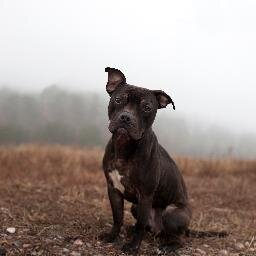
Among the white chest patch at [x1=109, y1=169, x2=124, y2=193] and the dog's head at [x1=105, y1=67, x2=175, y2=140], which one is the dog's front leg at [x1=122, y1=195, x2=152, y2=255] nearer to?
the white chest patch at [x1=109, y1=169, x2=124, y2=193]

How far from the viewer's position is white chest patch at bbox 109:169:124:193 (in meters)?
7.01

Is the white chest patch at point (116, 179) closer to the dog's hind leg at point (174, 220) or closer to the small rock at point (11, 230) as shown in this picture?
the dog's hind leg at point (174, 220)

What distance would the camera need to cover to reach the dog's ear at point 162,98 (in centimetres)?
691

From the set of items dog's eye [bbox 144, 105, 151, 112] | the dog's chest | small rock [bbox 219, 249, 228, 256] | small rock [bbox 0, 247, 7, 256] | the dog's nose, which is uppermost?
dog's eye [bbox 144, 105, 151, 112]

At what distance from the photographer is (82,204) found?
1045 cm

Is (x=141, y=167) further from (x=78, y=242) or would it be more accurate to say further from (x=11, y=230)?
(x=11, y=230)

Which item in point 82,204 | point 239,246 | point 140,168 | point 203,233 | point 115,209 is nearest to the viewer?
point 140,168

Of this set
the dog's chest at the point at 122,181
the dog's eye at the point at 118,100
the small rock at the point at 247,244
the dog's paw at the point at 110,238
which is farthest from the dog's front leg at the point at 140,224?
the small rock at the point at 247,244

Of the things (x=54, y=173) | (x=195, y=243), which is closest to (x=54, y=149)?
(x=54, y=173)

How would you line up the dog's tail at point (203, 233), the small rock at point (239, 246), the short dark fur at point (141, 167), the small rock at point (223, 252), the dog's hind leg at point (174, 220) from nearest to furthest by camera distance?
the short dark fur at point (141, 167) → the dog's hind leg at point (174, 220) → the small rock at point (223, 252) → the small rock at point (239, 246) → the dog's tail at point (203, 233)

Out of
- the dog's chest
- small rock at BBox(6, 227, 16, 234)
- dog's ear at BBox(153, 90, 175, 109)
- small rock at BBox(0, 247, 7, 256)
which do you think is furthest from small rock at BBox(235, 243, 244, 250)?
small rock at BBox(0, 247, 7, 256)

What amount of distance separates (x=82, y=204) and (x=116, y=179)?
353 cm

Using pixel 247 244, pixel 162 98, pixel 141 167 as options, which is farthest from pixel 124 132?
pixel 247 244

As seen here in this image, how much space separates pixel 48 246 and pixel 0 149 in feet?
30.2
